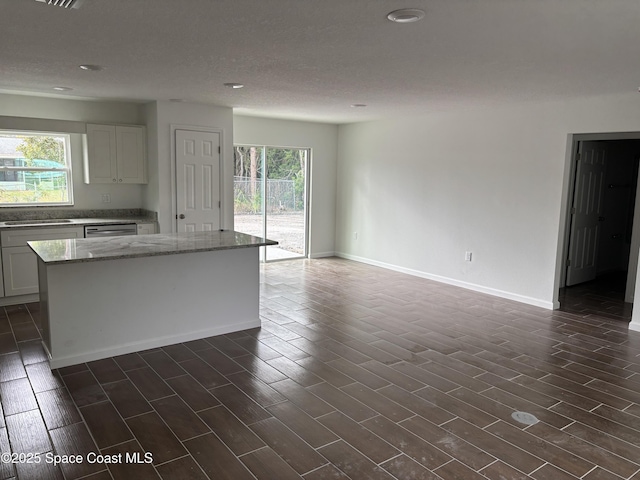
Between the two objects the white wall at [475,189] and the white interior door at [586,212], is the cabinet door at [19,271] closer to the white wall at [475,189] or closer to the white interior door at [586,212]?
the white wall at [475,189]

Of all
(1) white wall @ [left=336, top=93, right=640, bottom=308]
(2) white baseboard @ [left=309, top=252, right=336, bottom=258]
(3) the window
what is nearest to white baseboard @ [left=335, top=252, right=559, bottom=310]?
(1) white wall @ [left=336, top=93, right=640, bottom=308]

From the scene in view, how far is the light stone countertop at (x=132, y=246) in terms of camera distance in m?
3.42

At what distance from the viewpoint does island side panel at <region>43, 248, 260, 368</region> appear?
11.7 ft

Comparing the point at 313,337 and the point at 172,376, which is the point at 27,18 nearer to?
the point at 172,376

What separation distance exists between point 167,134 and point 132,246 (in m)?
2.47

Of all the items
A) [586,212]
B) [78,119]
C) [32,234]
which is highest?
[78,119]

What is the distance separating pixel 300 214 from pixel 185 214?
101 inches

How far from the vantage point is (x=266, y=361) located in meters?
3.73

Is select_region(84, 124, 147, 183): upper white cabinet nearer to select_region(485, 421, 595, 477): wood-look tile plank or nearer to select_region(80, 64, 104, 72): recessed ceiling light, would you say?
select_region(80, 64, 104, 72): recessed ceiling light

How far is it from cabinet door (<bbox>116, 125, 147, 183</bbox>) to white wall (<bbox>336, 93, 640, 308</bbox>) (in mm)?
3551

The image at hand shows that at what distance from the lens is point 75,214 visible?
600cm

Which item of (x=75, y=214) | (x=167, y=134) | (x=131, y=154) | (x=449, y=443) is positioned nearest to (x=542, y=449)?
(x=449, y=443)

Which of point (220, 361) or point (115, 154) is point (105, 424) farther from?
point (115, 154)

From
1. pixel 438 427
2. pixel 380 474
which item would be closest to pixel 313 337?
pixel 438 427
